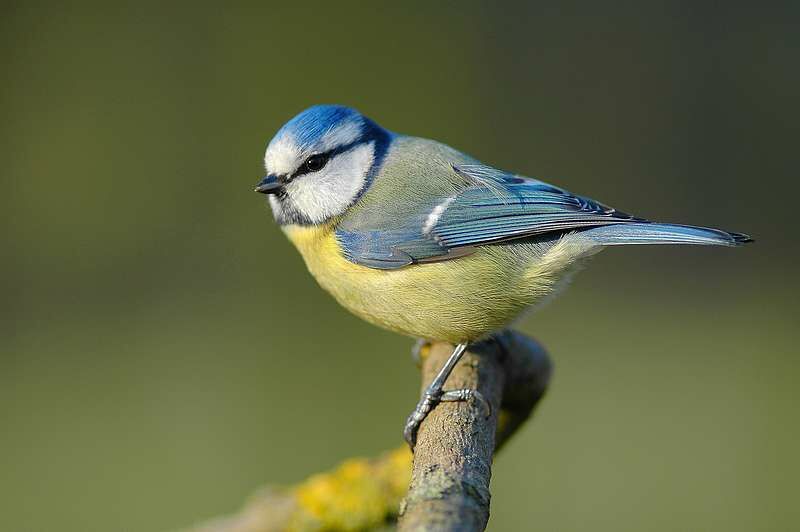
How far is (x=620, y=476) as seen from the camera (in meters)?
2.55

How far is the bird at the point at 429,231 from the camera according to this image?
150cm

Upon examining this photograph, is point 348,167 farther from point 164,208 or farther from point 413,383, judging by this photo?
point 164,208

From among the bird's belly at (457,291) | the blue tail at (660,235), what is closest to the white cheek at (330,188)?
the bird's belly at (457,291)

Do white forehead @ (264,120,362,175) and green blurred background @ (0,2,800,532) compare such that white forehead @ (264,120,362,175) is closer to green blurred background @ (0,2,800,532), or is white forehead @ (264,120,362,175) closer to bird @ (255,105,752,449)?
bird @ (255,105,752,449)

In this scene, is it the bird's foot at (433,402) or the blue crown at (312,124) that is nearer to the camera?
the bird's foot at (433,402)

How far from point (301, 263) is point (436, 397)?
1.88 meters

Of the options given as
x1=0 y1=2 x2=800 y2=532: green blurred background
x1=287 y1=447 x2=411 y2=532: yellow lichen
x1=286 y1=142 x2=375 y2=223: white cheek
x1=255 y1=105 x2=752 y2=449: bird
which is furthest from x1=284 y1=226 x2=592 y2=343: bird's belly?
x1=0 y1=2 x2=800 y2=532: green blurred background

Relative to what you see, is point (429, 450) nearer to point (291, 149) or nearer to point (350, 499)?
point (350, 499)

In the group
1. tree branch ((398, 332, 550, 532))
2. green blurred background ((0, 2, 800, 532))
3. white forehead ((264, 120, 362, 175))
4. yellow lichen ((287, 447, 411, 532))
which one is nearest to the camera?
tree branch ((398, 332, 550, 532))

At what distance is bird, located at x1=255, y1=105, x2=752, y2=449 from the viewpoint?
4.92 feet

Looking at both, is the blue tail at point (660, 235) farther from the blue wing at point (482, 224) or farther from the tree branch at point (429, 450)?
the tree branch at point (429, 450)

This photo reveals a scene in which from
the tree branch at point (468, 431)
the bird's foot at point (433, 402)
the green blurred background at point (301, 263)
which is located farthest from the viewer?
the green blurred background at point (301, 263)

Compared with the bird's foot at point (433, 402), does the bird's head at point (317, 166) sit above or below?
above

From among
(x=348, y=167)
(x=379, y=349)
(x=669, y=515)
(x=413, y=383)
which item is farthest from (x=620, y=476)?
(x=348, y=167)
